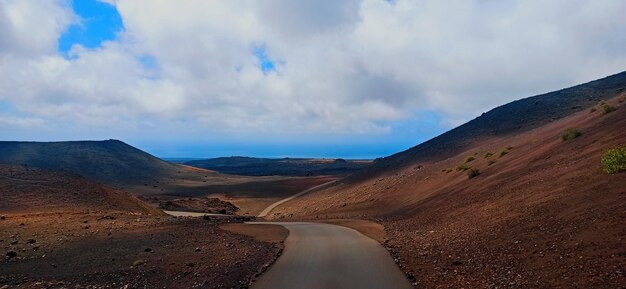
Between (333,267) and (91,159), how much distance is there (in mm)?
102280

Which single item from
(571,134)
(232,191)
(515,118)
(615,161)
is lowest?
(232,191)

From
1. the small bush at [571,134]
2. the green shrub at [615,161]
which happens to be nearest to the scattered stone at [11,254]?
the green shrub at [615,161]

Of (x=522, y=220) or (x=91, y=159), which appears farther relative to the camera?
(x=91, y=159)

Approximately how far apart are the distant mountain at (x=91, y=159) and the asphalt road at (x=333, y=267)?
78.3 metres

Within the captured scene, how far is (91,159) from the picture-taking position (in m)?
103

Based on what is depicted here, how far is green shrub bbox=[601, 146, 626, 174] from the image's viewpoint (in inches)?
569

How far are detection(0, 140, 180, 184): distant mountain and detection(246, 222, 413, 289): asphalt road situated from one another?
7834cm

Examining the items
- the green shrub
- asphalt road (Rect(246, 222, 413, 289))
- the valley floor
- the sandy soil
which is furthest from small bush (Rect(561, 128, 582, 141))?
the sandy soil

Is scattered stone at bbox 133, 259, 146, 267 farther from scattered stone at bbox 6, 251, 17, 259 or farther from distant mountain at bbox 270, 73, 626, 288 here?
distant mountain at bbox 270, 73, 626, 288

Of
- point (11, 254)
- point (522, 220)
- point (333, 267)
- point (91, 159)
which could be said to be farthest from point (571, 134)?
point (91, 159)

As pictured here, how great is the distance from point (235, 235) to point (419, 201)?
14.1 meters

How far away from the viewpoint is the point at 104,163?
102 metres

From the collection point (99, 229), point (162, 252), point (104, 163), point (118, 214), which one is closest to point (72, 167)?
point (104, 163)

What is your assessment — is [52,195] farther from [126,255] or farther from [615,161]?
[615,161]
